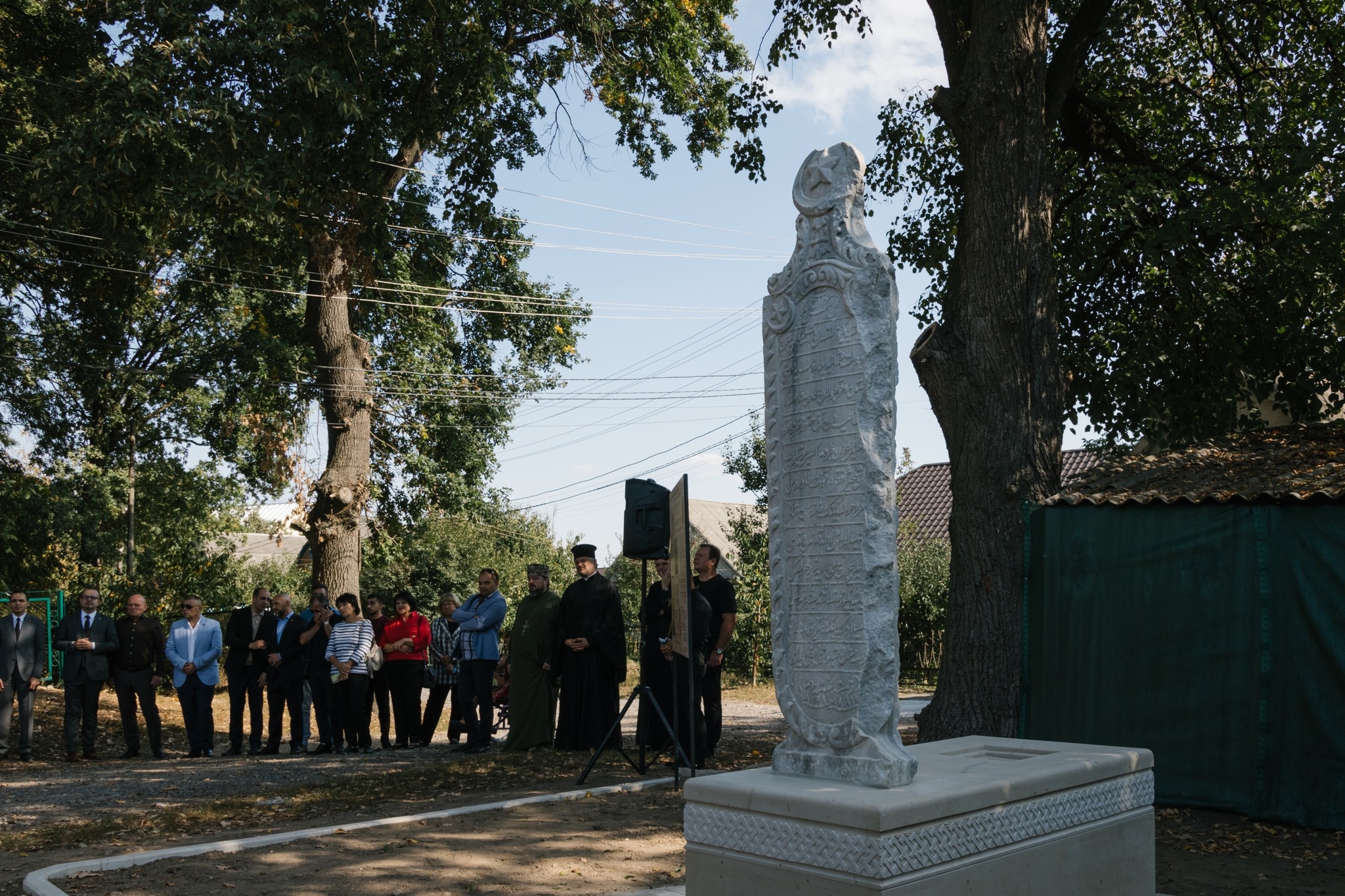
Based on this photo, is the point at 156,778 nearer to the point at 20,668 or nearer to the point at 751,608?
the point at 20,668

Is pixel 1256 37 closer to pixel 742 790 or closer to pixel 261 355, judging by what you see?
pixel 742 790

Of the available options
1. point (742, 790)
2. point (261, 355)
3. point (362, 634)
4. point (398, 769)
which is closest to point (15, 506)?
point (261, 355)

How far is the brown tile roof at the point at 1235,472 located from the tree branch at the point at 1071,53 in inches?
149

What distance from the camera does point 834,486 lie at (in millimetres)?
5141

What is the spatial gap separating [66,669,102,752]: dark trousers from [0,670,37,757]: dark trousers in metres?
0.45

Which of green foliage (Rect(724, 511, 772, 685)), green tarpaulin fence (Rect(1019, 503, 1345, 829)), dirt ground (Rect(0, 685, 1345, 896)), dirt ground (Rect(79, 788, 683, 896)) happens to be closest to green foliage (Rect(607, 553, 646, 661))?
green foliage (Rect(724, 511, 772, 685))

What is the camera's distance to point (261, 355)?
19.7 m

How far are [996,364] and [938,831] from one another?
6.21m

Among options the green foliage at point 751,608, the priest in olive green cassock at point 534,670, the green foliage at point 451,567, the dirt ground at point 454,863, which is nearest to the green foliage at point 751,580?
the green foliage at point 751,608

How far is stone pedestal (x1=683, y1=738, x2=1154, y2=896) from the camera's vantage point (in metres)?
4.47

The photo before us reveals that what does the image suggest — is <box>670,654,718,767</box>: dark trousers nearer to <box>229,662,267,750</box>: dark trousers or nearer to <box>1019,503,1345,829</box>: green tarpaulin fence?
<box>1019,503,1345,829</box>: green tarpaulin fence

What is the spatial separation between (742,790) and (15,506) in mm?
21258

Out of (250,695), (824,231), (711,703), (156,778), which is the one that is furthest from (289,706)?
(824,231)

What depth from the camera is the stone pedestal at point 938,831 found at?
4.47 metres
